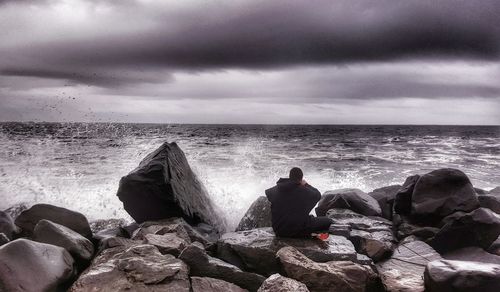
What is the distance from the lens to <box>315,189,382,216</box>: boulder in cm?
708

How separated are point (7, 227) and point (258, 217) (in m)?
3.96

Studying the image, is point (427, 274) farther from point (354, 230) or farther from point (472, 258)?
point (354, 230)

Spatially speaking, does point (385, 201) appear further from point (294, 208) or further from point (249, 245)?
point (249, 245)

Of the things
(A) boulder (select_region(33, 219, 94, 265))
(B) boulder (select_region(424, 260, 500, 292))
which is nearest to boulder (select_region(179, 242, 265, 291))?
(A) boulder (select_region(33, 219, 94, 265))

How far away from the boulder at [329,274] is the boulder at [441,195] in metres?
2.61

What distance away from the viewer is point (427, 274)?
12.7 feet

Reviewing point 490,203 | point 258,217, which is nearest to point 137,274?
point 258,217

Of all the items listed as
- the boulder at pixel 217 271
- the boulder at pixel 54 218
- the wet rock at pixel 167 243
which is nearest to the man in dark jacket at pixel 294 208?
the boulder at pixel 217 271

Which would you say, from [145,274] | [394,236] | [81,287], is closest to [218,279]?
[145,274]

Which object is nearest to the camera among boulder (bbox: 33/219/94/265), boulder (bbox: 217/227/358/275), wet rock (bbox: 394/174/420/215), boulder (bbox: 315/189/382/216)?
boulder (bbox: 33/219/94/265)

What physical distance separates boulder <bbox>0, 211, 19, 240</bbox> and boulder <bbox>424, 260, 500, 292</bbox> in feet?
18.5

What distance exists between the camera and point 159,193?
20.7 ft

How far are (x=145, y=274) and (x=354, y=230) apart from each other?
357cm

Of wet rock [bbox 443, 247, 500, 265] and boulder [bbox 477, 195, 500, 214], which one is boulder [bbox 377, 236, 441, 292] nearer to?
wet rock [bbox 443, 247, 500, 265]
